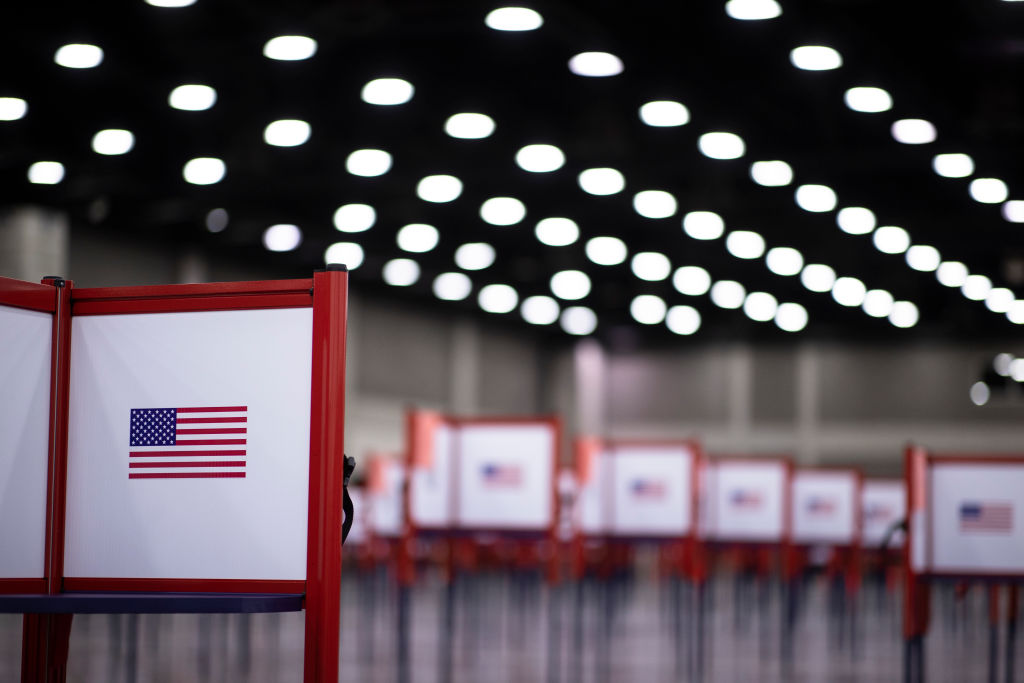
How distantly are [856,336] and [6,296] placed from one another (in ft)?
83.7

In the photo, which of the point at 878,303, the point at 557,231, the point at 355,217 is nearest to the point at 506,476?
the point at 355,217

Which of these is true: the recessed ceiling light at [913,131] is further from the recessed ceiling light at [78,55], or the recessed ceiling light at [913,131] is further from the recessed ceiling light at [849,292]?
the recessed ceiling light at [849,292]

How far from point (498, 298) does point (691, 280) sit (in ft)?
13.4

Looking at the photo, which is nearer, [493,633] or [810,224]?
[493,633]

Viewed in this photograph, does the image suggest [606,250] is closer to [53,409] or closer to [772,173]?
[772,173]

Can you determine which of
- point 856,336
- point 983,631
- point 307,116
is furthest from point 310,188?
point 856,336

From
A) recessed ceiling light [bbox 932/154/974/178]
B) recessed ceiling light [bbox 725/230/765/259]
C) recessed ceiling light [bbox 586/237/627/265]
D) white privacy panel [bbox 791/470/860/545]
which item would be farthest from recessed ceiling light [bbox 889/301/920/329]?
white privacy panel [bbox 791/470/860/545]

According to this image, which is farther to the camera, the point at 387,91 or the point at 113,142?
the point at 113,142

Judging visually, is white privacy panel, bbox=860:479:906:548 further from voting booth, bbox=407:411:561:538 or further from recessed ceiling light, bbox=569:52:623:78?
voting booth, bbox=407:411:561:538

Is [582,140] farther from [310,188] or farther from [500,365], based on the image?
[500,365]

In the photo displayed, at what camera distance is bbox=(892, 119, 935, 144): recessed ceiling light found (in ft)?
39.7

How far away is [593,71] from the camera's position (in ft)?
34.7

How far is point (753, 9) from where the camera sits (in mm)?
9023

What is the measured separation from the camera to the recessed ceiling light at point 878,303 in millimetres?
22234
